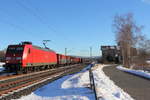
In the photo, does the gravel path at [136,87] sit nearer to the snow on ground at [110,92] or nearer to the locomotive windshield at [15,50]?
the snow on ground at [110,92]

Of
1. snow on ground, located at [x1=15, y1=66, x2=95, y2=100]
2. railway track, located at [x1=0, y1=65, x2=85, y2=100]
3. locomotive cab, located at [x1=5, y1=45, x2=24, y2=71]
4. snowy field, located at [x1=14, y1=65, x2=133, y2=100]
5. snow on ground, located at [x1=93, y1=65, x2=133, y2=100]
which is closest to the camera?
snow on ground, located at [x1=93, y1=65, x2=133, y2=100]

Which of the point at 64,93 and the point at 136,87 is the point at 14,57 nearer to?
the point at 64,93

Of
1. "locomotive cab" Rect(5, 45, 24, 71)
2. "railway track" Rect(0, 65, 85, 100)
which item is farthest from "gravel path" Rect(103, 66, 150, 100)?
"locomotive cab" Rect(5, 45, 24, 71)

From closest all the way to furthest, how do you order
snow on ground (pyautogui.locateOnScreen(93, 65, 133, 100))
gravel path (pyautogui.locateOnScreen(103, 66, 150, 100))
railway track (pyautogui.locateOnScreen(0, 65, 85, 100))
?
snow on ground (pyautogui.locateOnScreen(93, 65, 133, 100)) < gravel path (pyautogui.locateOnScreen(103, 66, 150, 100)) < railway track (pyautogui.locateOnScreen(0, 65, 85, 100))

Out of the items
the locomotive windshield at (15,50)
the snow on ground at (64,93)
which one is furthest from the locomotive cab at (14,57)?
the snow on ground at (64,93)

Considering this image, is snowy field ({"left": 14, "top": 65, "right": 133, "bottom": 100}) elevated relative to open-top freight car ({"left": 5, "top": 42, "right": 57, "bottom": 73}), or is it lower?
lower

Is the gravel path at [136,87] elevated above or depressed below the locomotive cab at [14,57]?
below

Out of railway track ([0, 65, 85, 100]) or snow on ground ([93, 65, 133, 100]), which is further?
railway track ([0, 65, 85, 100])

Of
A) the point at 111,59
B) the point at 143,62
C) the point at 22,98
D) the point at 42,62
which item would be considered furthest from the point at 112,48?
the point at 22,98

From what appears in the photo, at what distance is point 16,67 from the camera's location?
26.7 metres

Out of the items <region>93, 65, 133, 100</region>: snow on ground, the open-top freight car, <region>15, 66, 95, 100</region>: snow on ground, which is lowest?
<region>15, 66, 95, 100</region>: snow on ground

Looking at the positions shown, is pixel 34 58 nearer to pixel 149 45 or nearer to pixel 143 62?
pixel 143 62

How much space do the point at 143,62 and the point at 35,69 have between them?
30.2 m

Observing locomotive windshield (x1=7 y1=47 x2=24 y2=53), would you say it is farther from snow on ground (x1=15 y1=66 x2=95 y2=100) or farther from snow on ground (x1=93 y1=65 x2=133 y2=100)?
snow on ground (x1=93 y1=65 x2=133 y2=100)
